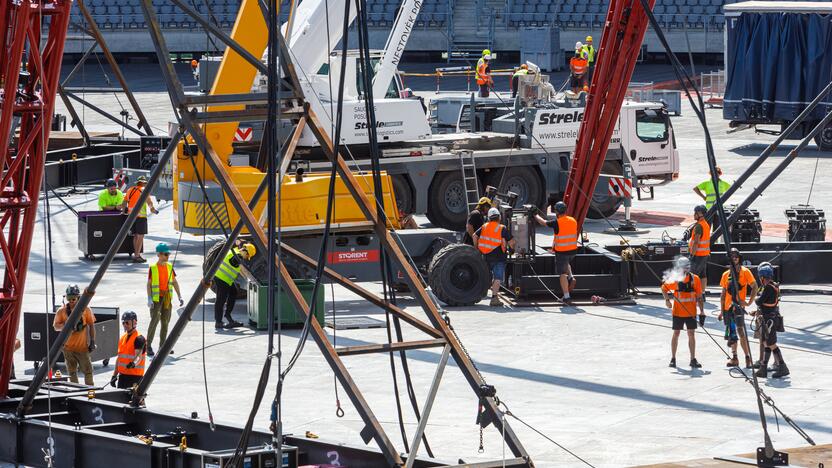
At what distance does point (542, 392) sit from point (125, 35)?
51.9m

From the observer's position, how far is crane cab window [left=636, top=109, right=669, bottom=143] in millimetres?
31328

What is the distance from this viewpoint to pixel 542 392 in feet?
58.2

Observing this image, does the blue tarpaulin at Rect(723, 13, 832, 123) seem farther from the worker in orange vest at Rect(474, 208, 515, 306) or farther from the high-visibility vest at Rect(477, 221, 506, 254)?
the high-visibility vest at Rect(477, 221, 506, 254)

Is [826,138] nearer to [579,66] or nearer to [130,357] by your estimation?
[579,66]

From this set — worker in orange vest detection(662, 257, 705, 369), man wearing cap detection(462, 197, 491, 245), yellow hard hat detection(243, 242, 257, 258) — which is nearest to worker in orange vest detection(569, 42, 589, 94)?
man wearing cap detection(462, 197, 491, 245)

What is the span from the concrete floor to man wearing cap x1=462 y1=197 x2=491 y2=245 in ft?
5.12

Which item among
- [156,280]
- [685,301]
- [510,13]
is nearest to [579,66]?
[510,13]

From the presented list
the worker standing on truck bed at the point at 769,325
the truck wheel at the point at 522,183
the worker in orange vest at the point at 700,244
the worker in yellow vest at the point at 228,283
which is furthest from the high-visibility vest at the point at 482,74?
the worker standing on truck bed at the point at 769,325

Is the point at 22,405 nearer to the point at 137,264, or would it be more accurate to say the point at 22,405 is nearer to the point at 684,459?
the point at 684,459

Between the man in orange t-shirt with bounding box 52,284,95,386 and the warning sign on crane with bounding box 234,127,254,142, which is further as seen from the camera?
the warning sign on crane with bounding box 234,127,254,142

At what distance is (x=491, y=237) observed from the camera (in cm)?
2289

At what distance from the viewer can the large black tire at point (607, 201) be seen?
29.4m

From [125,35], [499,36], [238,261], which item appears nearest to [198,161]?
[238,261]

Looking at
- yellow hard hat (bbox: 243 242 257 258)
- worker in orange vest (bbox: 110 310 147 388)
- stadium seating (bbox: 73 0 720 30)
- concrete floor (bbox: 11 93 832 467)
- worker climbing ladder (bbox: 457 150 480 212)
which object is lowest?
concrete floor (bbox: 11 93 832 467)
